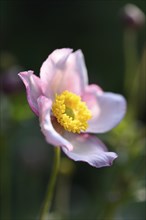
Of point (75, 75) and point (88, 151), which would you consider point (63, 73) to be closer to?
point (75, 75)

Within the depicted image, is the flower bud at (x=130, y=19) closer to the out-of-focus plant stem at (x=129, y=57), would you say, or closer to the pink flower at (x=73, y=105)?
the out-of-focus plant stem at (x=129, y=57)

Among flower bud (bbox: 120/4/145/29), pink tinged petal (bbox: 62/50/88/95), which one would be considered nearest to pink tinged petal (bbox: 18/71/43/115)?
pink tinged petal (bbox: 62/50/88/95)

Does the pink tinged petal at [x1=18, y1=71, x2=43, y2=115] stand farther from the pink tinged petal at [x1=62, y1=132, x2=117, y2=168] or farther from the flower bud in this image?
the flower bud

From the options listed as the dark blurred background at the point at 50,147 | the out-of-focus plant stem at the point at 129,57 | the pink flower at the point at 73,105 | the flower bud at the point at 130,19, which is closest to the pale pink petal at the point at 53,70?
the pink flower at the point at 73,105

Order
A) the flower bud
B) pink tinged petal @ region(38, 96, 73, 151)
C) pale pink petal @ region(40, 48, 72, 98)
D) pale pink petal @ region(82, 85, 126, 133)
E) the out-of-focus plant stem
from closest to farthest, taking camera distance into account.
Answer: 1. pink tinged petal @ region(38, 96, 73, 151)
2. pale pink petal @ region(40, 48, 72, 98)
3. pale pink petal @ region(82, 85, 126, 133)
4. the flower bud
5. the out-of-focus plant stem

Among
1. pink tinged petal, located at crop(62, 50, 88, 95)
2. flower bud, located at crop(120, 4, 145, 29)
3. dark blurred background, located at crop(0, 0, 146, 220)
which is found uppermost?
flower bud, located at crop(120, 4, 145, 29)

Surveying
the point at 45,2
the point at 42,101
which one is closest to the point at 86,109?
the point at 42,101

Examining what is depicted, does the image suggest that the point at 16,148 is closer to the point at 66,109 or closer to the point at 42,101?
the point at 66,109
